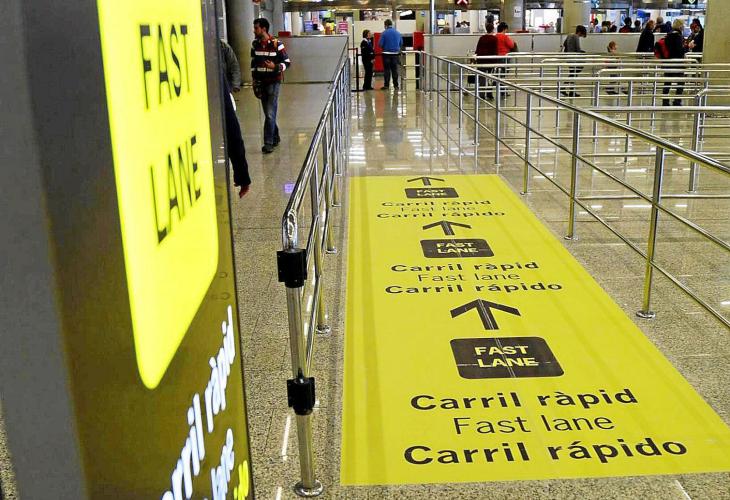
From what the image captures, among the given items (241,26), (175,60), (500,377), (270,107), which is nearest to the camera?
(175,60)

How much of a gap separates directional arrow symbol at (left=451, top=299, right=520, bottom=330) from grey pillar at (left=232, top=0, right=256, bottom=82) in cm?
1619

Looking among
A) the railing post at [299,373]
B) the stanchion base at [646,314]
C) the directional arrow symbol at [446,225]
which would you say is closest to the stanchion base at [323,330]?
the railing post at [299,373]

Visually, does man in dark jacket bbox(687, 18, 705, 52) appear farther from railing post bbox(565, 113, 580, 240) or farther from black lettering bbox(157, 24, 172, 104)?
black lettering bbox(157, 24, 172, 104)

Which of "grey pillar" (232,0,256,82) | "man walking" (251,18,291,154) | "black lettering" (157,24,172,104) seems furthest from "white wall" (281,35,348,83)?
"black lettering" (157,24,172,104)

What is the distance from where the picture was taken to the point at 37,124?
46cm

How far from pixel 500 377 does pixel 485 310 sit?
72 cm

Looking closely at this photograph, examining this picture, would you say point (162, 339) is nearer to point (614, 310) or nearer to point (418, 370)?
point (418, 370)

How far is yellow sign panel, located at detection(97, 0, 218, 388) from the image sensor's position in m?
0.62

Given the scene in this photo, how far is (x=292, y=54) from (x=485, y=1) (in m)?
24.9

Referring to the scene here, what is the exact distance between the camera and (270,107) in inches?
324

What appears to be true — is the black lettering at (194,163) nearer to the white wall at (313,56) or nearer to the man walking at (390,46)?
the man walking at (390,46)

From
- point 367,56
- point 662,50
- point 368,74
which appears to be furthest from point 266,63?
point 368,74

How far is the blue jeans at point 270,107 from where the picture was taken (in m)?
8.11

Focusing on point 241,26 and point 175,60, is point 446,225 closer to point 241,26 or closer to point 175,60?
point 175,60
